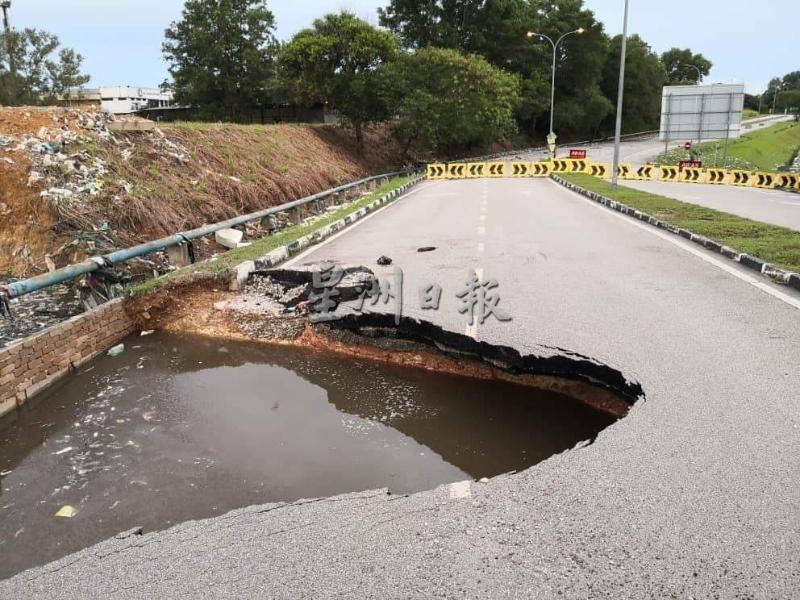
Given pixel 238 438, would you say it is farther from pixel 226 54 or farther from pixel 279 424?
pixel 226 54

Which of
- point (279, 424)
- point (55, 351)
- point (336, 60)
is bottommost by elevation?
point (279, 424)

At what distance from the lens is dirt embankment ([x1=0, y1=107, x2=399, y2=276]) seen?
9.52m

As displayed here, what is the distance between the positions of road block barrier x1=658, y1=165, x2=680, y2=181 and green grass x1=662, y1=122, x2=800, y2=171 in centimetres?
888

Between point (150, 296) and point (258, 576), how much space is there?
17.5ft

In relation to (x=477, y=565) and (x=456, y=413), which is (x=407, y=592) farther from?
(x=456, y=413)

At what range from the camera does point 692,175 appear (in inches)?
1032

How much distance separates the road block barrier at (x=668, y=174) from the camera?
27.0 meters

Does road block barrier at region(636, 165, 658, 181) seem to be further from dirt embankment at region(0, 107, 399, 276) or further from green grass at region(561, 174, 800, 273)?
dirt embankment at region(0, 107, 399, 276)

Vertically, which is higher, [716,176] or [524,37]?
[524,37]

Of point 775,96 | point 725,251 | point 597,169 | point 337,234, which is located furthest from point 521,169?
point 775,96

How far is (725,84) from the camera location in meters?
27.3

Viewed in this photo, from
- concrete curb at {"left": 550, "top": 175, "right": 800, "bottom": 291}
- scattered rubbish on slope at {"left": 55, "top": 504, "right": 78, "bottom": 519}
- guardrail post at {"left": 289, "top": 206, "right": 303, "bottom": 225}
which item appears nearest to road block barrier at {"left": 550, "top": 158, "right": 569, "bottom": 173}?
concrete curb at {"left": 550, "top": 175, "right": 800, "bottom": 291}

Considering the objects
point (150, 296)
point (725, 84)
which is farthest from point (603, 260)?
point (725, 84)

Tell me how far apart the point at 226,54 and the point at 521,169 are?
71.1 ft
